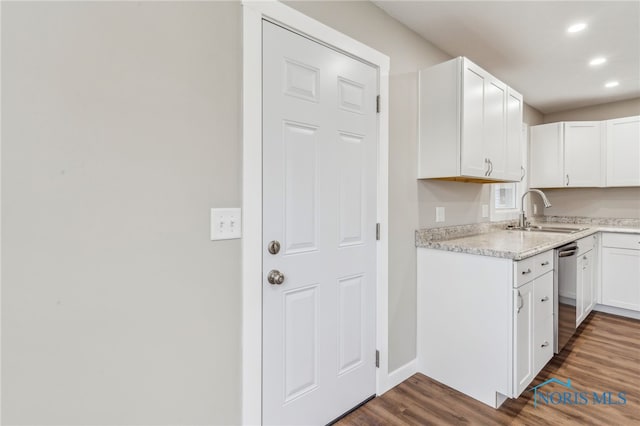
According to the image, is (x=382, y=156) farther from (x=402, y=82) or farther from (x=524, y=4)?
(x=524, y=4)

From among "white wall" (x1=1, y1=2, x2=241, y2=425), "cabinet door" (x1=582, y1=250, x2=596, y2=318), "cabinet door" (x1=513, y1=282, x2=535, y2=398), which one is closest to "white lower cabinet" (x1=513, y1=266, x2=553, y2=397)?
"cabinet door" (x1=513, y1=282, x2=535, y2=398)

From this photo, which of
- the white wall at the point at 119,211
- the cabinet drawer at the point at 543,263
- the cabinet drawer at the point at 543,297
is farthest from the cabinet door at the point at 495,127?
the white wall at the point at 119,211

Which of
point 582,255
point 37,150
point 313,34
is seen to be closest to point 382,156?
point 313,34

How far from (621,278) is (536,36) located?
283 centimetres

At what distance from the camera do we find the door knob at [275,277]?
56.6 inches

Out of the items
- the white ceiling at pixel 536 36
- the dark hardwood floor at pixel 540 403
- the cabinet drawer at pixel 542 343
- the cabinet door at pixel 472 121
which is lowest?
the dark hardwood floor at pixel 540 403

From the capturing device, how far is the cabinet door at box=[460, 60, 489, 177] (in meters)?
2.08

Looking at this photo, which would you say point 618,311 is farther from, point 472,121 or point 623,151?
point 472,121

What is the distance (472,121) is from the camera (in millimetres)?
2154

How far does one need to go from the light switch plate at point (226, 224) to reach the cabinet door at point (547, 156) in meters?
4.24

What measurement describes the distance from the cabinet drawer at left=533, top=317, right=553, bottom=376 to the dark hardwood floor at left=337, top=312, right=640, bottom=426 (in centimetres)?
16

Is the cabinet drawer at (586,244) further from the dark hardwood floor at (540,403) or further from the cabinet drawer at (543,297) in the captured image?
the cabinet drawer at (543,297)

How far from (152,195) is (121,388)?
685mm

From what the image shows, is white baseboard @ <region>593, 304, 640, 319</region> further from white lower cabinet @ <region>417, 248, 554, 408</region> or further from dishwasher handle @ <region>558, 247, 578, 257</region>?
white lower cabinet @ <region>417, 248, 554, 408</region>
